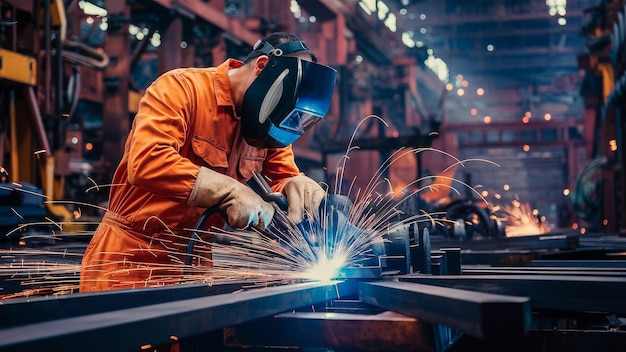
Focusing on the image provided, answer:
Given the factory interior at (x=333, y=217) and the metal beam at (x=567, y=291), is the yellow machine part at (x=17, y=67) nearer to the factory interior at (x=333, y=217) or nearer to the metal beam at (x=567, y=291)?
the factory interior at (x=333, y=217)

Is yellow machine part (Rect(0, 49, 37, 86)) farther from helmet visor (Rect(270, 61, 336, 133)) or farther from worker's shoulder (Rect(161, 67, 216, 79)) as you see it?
helmet visor (Rect(270, 61, 336, 133))

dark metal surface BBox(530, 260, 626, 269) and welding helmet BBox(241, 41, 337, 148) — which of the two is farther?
dark metal surface BBox(530, 260, 626, 269)

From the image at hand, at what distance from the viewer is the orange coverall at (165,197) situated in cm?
223

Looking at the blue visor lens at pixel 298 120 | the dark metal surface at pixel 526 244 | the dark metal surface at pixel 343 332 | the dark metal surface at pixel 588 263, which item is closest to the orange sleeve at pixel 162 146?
the blue visor lens at pixel 298 120

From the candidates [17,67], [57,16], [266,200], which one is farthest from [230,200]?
[57,16]

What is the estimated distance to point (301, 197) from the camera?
232 centimetres

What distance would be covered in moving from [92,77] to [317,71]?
6.75 m

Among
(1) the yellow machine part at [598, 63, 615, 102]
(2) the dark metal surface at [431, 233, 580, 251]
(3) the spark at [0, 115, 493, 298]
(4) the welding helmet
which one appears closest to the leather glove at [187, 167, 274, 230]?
(3) the spark at [0, 115, 493, 298]

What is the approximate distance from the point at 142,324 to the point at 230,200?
42.4 inches

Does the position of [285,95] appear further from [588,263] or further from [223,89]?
[588,263]

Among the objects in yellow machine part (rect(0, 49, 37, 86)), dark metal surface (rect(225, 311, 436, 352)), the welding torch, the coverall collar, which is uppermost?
yellow machine part (rect(0, 49, 37, 86))

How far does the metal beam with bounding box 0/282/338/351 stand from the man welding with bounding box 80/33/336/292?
718 mm

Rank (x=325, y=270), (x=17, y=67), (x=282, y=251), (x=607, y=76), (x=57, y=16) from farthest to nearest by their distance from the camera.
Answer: (x=607, y=76), (x=57, y=16), (x=17, y=67), (x=282, y=251), (x=325, y=270)

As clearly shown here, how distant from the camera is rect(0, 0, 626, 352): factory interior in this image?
136 cm
